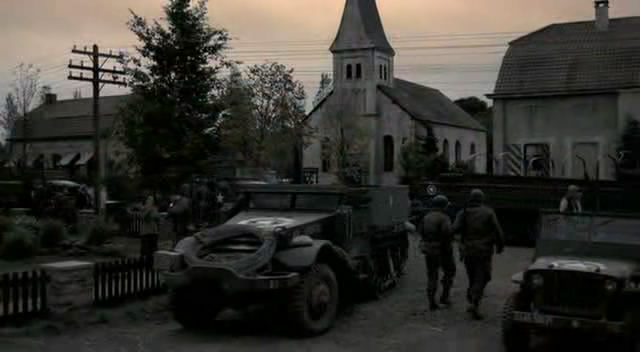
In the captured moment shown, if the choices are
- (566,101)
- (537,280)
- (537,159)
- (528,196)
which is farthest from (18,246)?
(566,101)

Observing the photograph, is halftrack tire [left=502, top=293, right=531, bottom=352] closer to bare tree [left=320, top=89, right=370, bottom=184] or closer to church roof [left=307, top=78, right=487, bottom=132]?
bare tree [left=320, top=89, right=370, bottom=184]

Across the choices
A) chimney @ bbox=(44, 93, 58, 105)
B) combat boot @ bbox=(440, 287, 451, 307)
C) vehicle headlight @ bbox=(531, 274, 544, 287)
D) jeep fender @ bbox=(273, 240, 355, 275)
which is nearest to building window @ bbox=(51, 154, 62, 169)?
chimney @ bbox=(44, 93, 58, 105)

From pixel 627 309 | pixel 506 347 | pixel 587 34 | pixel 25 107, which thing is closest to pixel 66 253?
pixel 506 347

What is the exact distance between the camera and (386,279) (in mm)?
12844

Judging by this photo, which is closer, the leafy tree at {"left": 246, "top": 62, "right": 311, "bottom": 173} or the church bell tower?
the leafy tree at {"left": 246, "top": 62, "right": 311, "bottom": 173}

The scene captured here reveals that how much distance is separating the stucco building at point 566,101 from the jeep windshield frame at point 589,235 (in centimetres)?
2502

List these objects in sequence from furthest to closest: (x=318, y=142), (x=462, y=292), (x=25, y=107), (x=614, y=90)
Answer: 1. (x=318, y=142)
2. (x=25, y=107)
3. (x=614, y=90)
4. (x=462, y=292)

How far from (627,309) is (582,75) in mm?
27960

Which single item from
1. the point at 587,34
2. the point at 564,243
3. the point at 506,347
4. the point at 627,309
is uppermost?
the point at 587,34

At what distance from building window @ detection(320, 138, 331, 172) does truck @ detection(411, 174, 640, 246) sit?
3562 cm

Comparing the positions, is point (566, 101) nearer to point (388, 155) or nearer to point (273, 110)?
point (273, 110)

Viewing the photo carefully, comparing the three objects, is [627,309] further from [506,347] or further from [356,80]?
[356,80]

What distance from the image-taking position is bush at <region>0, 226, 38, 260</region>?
15055mm

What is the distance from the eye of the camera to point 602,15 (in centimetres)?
3684
